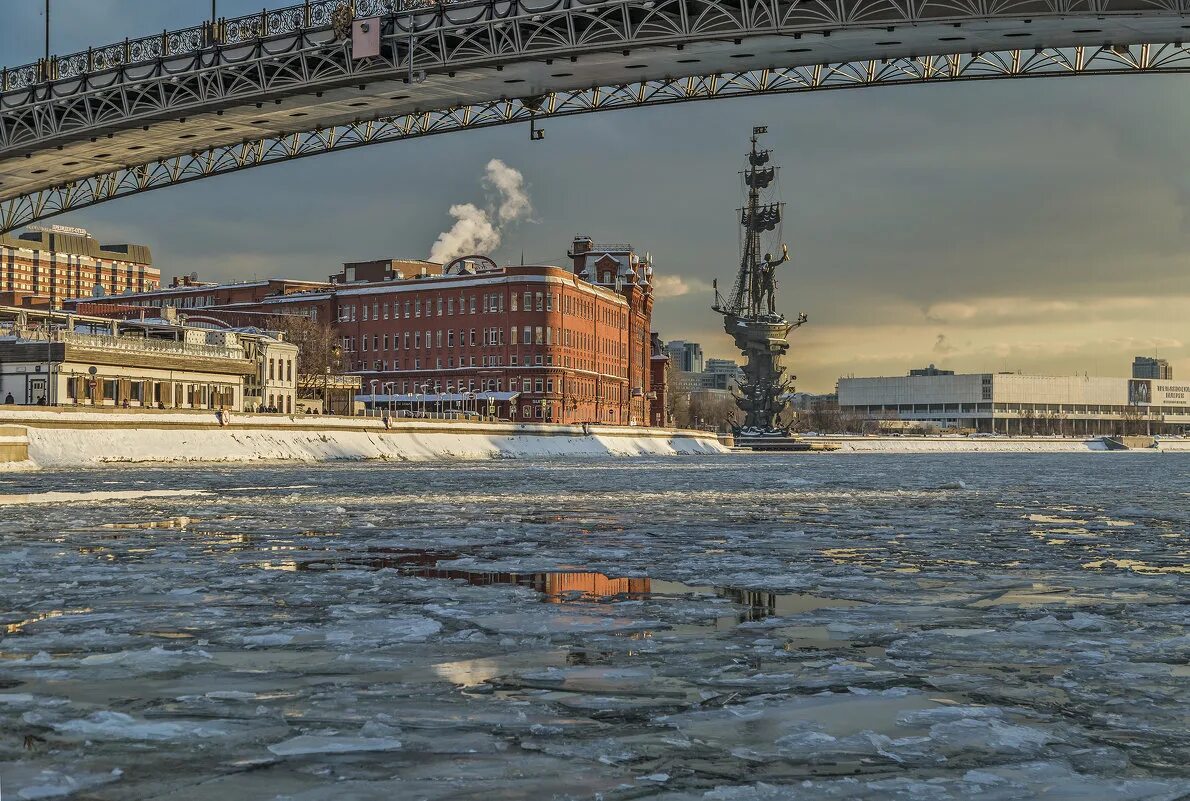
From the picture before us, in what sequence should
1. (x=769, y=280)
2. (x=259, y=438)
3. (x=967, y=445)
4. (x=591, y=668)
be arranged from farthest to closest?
(x=967, y=445)
(x=769, y=280)
(x=259, y=438)
(x=591, y=668)

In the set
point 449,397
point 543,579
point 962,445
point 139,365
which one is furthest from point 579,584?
point 962,445

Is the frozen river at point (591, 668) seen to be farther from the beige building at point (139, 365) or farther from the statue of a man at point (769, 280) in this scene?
the statue of a man at point (769, 280)

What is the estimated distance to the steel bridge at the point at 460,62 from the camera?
36.8 metres

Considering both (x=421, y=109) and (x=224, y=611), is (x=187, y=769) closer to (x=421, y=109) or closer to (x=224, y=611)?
(x=224, y=611)

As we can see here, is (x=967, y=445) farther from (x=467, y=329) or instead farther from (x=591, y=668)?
(x=591, y=668)

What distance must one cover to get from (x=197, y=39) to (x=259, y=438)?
20448mm

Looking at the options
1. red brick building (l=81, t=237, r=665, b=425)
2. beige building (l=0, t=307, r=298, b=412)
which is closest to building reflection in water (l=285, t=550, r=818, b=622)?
beige building (l=0, t=307, r=298, b=412)

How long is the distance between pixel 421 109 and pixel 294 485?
2174cm

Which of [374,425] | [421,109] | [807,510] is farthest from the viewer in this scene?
[374,425]

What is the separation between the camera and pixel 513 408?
121 m

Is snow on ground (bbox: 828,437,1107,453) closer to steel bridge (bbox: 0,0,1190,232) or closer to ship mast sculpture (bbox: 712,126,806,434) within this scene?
ship mast sculpture (bbox: 712,126,806,434)

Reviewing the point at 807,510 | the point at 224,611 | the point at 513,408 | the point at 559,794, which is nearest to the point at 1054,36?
the point at 807,510

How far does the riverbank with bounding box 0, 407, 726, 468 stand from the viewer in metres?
48.2

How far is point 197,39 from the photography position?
47625 millimetres
